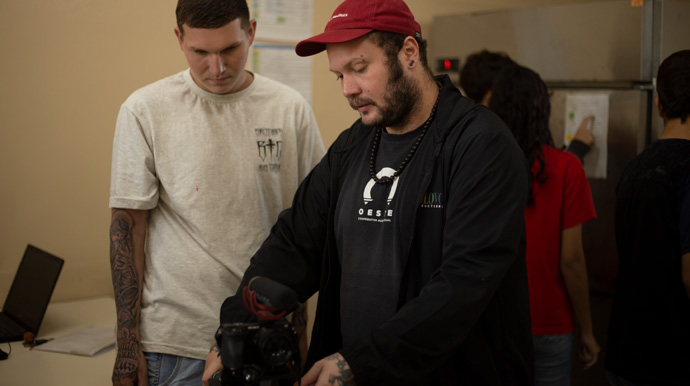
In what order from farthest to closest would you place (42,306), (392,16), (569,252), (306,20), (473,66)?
(306,20) < (473,66) < (42,306) < (569,252) < (392,16)

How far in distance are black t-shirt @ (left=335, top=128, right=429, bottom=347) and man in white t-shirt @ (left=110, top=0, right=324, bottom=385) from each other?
1.25 feet

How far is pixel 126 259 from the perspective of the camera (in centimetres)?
171

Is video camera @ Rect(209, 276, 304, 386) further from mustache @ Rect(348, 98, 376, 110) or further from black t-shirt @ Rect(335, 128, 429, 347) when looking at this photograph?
mustache @ Rect(348, 98, 376, 110)

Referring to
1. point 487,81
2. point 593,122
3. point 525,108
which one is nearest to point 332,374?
point 525,108

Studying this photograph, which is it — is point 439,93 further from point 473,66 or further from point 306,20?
point 306,20

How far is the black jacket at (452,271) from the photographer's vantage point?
1181 millimetres

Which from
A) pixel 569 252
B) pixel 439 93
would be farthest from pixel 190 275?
pixel 569 252

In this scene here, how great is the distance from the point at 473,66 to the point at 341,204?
56.3 inches

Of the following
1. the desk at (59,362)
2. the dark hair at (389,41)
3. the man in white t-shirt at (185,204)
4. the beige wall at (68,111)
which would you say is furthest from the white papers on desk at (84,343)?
the dark hair at (389,41)

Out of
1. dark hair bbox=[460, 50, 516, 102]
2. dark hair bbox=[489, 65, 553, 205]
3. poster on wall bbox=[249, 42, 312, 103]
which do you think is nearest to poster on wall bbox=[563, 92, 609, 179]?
dark hair bbox=[460, 50, 516, 102]

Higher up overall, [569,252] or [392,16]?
[392,16]

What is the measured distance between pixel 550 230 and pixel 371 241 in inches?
36.6

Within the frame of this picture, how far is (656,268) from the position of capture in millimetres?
1828

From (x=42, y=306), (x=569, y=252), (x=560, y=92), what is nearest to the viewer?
(x=569, y=252)
